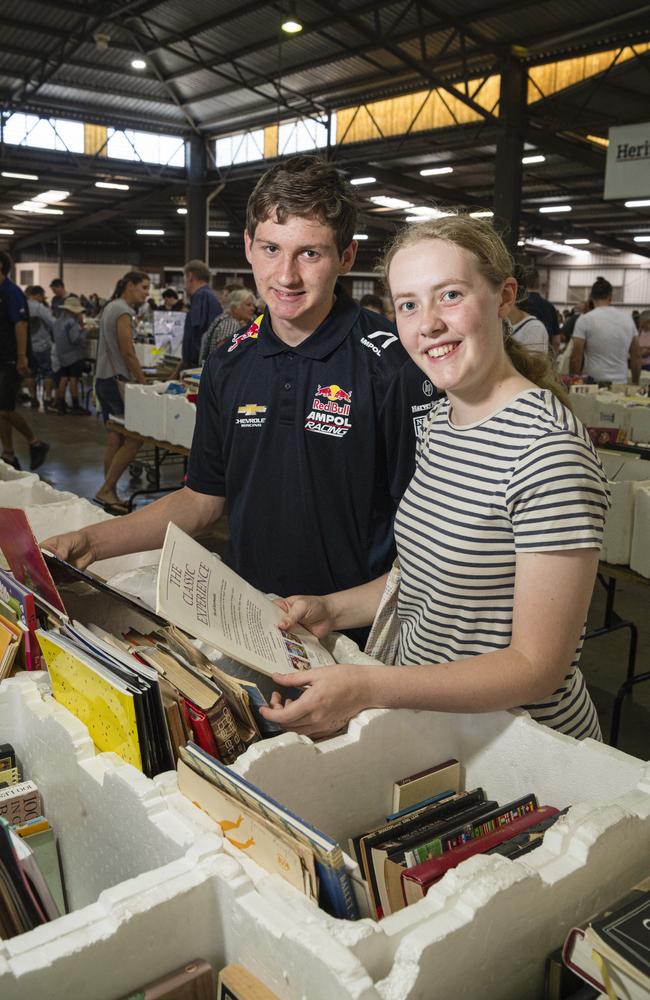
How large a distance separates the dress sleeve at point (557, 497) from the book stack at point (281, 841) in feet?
1.47

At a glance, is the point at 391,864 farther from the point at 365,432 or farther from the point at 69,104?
the point at 69,104

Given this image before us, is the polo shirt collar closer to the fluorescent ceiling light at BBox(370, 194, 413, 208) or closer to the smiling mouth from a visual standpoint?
the smiling mouth

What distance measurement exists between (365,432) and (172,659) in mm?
637

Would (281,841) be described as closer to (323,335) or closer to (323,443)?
(323,443)

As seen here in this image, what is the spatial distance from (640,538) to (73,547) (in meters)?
1.93

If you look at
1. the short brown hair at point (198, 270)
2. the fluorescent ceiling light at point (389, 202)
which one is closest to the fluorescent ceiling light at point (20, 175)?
the fluorescent ceiling light at point (389, 202)

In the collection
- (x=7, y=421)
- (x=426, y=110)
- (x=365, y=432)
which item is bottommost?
(x=7, y=421)

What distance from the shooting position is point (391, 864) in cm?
93

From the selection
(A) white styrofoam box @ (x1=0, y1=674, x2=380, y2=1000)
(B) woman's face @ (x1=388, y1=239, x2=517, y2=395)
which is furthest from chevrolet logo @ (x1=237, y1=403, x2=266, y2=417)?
(A) white styrofoam box @ (x1=0, y1=674, x2=380, y2=1000)

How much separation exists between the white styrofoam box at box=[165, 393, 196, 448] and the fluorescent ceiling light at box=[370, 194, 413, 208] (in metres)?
12.9

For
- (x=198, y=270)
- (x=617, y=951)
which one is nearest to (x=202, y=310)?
(x=198, y=270)

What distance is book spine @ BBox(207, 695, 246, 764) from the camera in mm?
1048

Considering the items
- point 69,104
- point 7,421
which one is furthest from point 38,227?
point 7,421

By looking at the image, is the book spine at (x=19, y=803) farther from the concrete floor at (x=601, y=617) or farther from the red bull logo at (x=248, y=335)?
the concrete floor at (x=601, y=617)
